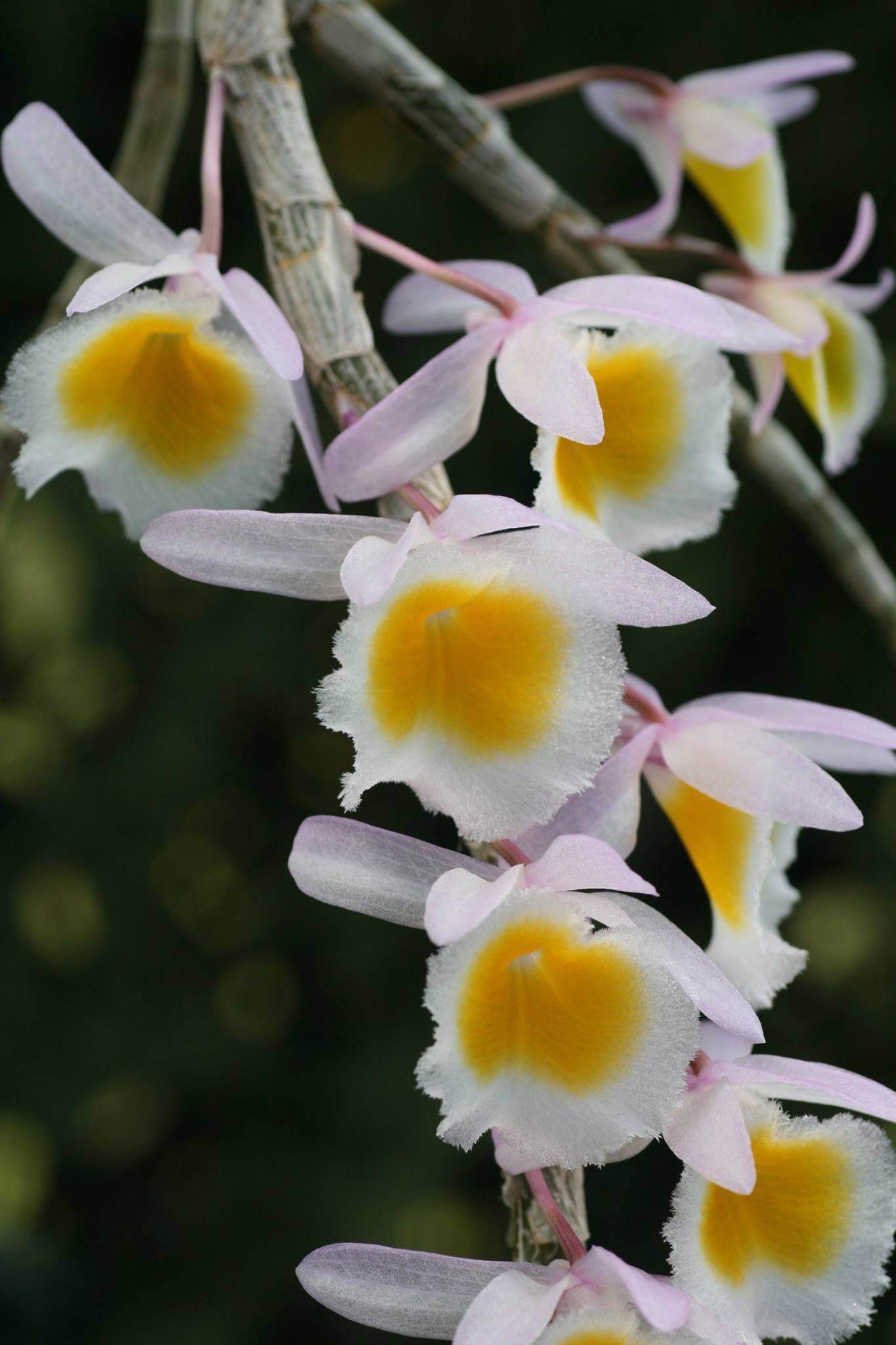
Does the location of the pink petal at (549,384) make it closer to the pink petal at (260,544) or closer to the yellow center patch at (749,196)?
the pink petal at (260,544)

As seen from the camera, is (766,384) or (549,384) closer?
(549,384)

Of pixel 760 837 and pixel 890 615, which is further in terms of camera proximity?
pixel 890 615

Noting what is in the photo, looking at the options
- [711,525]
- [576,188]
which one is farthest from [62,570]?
[711,525]

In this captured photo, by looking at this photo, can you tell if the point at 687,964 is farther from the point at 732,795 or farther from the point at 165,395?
the point at 165,395

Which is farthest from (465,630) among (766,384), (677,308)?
(766,384)

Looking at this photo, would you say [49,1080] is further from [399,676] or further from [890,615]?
[399,676]

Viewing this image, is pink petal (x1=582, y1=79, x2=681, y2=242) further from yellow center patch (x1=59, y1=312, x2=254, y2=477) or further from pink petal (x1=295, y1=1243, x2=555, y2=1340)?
pink petal (x1=295, y1=1243, x2=555, y2=1340)
